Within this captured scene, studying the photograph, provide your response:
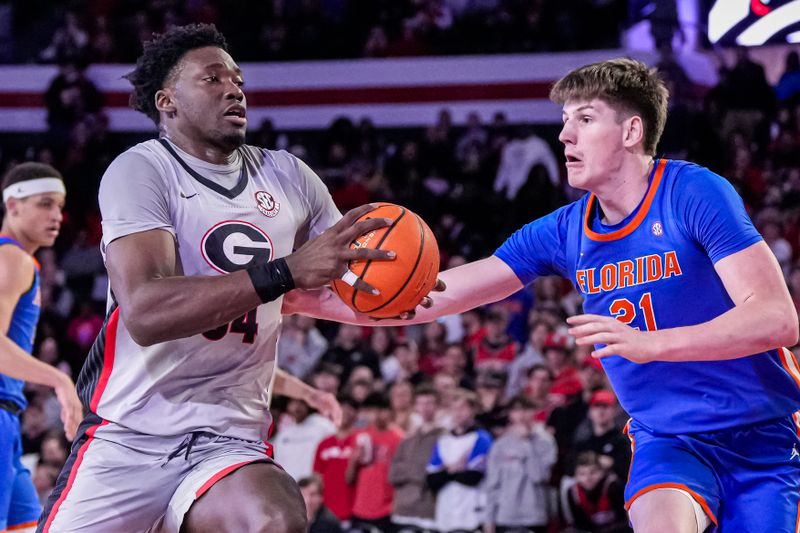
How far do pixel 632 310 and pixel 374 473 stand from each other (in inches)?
218

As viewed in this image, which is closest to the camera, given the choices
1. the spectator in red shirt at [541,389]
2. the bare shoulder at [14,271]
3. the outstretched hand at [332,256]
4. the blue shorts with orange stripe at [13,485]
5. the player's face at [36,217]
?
the outstretched hand at [332,256]

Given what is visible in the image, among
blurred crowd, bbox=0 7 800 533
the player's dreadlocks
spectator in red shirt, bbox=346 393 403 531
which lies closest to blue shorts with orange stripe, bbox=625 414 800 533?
the player's dreadlocks

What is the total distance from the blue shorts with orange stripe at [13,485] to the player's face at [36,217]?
1.07 m

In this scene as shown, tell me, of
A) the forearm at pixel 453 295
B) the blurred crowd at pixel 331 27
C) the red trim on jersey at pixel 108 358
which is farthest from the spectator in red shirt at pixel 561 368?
the blurred crowd at pixel 331 27

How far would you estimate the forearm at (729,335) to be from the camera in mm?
3336

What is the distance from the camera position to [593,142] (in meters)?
3.98

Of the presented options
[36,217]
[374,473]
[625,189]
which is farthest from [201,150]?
[374,473]

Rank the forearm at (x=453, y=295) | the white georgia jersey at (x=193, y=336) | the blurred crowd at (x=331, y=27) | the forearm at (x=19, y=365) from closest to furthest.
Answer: the white georgia jersey at (x=193, y=336) → the forearm at (x=453, y=295) → the forearm at (x=19, y=365) → the blurred crowd at (x=331, y=27)

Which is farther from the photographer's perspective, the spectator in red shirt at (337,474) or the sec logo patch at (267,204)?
the spectator in red shirt at (337,474)

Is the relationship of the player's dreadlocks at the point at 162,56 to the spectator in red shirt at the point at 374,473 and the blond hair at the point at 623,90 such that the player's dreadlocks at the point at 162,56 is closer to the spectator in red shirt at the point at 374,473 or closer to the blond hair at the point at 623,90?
the blond hair at the point at 623,90

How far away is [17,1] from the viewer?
54.7 feet

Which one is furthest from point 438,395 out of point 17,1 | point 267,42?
point 17,1

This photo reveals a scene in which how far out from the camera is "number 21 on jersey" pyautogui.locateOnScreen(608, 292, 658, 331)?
3.76 metres

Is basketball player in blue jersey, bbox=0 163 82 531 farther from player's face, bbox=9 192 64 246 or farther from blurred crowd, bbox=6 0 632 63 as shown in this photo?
blurred crowd, bbox=6 0 632 63
